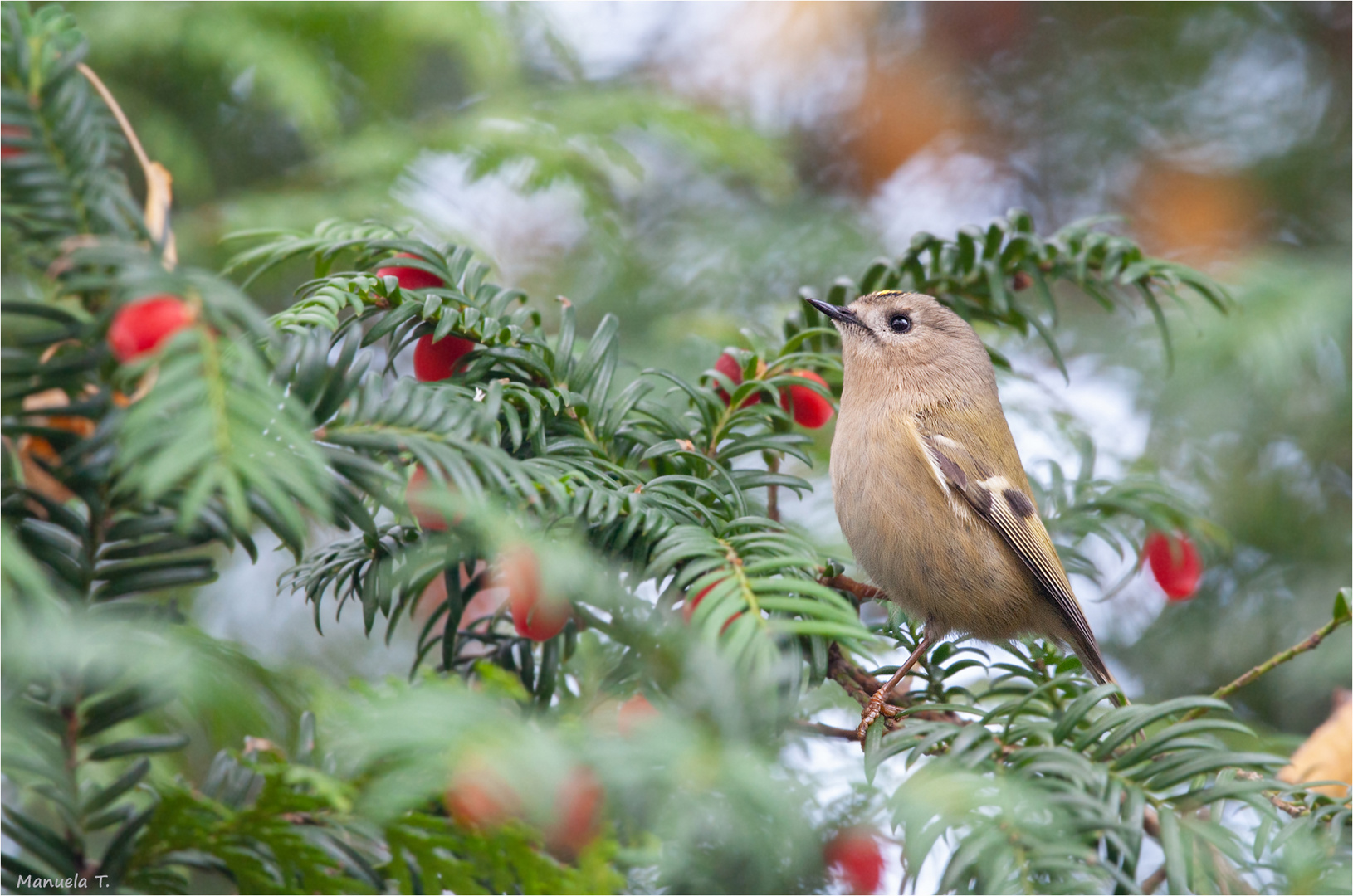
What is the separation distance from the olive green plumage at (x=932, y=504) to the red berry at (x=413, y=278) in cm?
62

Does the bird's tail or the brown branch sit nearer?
the brown branch

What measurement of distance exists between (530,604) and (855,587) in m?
0.59

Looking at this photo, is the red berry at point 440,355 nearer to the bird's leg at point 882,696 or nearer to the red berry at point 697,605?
the red berry at point 697,605

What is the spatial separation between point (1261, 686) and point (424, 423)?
2157 millimetres

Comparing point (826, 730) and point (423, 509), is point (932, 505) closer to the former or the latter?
point (826, 730)

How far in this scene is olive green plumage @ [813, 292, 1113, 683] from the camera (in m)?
1.59

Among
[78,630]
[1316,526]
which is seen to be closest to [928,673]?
[78,630]

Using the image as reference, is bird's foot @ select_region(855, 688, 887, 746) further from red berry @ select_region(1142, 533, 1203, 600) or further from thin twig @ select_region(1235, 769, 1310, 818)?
red berry @ select_region(1142, 533, 1203, 600)

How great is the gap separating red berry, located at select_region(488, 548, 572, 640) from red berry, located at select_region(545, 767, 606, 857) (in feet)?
0.51

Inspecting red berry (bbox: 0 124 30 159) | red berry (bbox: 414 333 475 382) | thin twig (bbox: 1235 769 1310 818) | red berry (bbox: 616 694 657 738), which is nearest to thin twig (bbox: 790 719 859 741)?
red berry (bbox: 616 694 657 738)

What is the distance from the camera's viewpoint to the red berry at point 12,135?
34.4 inches

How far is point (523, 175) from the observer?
246 cm

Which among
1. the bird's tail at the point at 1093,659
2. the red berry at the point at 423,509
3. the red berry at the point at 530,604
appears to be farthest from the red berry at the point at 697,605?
the bird's tail at the point at 1093,659

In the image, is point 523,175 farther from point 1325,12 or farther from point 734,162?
point 1325,12
